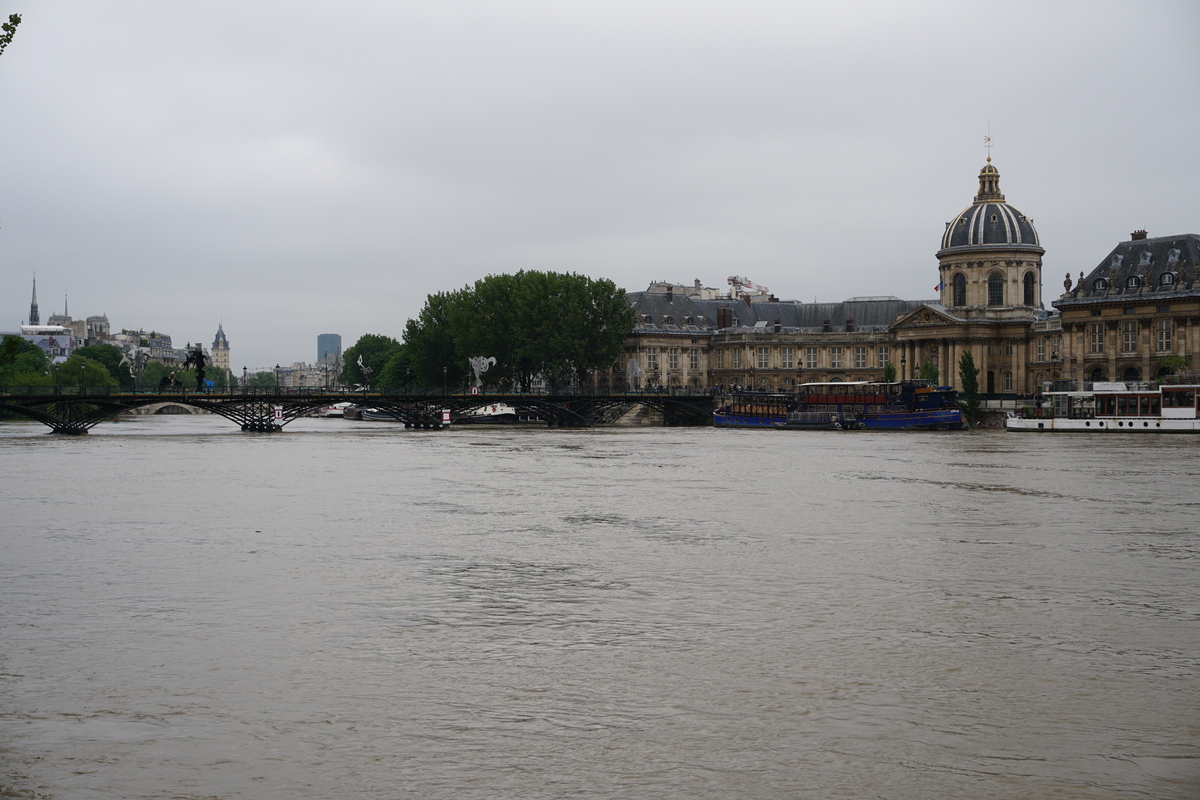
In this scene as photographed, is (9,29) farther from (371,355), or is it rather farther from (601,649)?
(371,355)

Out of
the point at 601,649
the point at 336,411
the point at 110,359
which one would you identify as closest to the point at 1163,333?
the point at 601,649

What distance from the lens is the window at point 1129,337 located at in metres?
94.8

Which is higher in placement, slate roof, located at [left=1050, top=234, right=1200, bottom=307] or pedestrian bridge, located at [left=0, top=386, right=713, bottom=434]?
slate roof, located at [left=1050, top=234, right=1200, bottom=307]

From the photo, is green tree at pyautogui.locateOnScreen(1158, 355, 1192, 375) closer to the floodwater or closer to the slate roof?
the slate roof

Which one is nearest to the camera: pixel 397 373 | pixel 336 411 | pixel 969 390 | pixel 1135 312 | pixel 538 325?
pixel 1135 312

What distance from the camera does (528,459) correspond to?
53188 mm

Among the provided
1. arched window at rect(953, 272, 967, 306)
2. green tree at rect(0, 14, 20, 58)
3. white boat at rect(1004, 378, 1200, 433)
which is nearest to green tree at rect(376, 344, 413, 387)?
arched window at rect(953, 272, 967, 306)

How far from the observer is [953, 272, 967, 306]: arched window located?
12000 centimetres

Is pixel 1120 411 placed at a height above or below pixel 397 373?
below

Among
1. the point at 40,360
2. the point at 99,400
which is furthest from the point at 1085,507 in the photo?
the point at 40,360

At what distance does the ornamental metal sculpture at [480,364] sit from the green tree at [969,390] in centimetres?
4089

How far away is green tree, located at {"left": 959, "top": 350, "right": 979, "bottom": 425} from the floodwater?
69022 millimetres

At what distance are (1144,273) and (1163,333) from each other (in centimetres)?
497

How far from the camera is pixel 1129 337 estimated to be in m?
95.2
